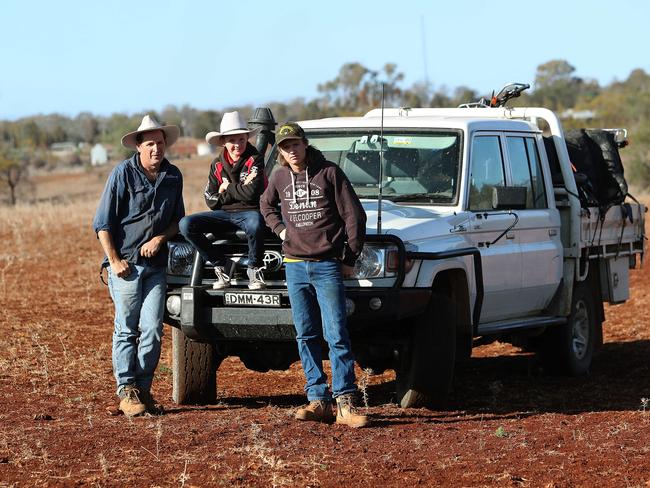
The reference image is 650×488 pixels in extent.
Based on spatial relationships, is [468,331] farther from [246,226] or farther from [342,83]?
[342,83]

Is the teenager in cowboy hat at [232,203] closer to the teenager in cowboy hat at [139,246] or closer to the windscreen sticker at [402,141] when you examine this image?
the teenager in cowboy hat at [139,246]

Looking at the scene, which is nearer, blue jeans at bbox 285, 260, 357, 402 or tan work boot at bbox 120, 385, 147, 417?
blue jeans at bbox 285, 260, 357, 402

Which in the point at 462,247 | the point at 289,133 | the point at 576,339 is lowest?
the point at 576,339

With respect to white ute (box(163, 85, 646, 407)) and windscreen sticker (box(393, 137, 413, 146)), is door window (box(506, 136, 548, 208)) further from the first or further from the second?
windscreen sticker (box(393, 137, 413, 146))

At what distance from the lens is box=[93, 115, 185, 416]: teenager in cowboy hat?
7.88 meters

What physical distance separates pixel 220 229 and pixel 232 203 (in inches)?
13.4

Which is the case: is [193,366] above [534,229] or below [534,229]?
below

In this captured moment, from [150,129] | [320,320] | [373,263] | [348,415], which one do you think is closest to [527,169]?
[373,263]

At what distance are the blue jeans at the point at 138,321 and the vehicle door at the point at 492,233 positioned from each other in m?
2.11

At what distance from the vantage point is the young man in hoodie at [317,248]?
7.37 meters

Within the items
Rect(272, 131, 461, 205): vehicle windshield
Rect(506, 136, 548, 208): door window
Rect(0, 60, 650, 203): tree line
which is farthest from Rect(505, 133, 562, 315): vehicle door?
Rect(0, 60, 650, 203): tree line

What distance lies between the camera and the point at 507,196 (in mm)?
8672

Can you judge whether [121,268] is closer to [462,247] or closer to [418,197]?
[418,197]

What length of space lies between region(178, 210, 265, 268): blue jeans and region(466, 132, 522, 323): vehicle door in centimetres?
157
